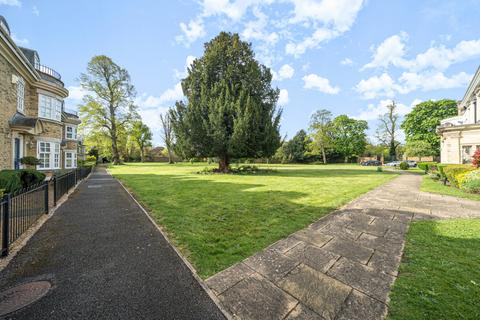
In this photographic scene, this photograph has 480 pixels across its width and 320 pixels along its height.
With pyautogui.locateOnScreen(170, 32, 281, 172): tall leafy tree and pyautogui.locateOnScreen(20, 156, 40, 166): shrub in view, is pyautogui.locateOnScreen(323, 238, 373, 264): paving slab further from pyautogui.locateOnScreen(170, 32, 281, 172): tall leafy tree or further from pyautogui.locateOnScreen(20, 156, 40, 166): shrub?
pyautogui.locateOnScreen(20, 156, 40, 166): shrub

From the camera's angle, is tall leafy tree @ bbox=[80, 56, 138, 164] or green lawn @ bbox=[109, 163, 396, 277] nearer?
green lawn @ bbox=[109, 163, 396, 277]

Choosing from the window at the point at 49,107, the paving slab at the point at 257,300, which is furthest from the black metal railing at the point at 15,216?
the window at the point at 49,107

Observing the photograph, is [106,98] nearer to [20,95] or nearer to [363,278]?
[20,95]

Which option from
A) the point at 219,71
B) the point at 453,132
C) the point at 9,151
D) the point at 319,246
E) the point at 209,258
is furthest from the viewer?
the point at 219,71

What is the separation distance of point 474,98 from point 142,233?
2750cm

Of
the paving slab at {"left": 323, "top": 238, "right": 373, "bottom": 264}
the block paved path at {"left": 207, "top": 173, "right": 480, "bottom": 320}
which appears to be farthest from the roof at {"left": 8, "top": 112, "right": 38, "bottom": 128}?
the paving slab at {"left": 323, "top": 238, "right": 373, "bottom": 264}

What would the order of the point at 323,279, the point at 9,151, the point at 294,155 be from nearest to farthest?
the point at 323,279 → the point at 9,151 → the point at 294,155

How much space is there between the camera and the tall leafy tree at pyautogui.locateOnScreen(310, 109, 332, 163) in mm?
43844

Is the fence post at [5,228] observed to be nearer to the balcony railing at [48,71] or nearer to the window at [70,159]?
the balcony railing at [48,71]

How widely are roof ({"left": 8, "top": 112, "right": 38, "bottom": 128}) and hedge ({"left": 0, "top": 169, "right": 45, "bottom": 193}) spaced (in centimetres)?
297

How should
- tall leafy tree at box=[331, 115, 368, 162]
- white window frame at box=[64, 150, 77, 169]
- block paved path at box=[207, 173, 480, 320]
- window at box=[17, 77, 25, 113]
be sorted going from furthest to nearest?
tall leafy tree at box=[331, 115, 368, 162] < white window frame at box=[64, 150, 77, 169] < window at box=[17, 77, 25, 113] < block paved path at box=[207, 173, 480, 320]

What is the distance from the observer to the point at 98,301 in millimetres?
2373

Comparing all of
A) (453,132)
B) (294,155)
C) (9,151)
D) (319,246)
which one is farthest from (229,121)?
(294,155)

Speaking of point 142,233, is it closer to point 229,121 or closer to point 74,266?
point 74,266
